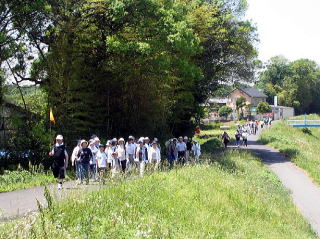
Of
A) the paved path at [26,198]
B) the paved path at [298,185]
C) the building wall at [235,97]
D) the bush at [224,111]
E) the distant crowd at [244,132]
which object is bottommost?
the paved path at [298,185]

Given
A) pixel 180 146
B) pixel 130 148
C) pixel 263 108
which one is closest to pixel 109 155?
pixel 130 148

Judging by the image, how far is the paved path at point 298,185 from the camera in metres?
18.4

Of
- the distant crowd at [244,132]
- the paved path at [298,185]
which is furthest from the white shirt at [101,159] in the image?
the distant crowd at [244,132]

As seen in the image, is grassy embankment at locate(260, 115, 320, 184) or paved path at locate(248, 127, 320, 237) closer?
paved path at locate(248, 127, 320, 237)

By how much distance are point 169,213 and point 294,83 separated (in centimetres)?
9521

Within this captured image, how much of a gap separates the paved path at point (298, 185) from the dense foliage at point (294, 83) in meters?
66.4

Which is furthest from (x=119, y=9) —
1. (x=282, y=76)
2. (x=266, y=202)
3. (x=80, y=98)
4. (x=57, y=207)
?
(x=282, y=76)

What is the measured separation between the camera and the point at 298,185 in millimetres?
24047

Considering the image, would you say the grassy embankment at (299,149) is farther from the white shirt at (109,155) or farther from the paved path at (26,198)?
the paved path at (26,198)

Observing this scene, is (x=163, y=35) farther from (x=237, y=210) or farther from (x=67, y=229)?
(x=67, y=229)

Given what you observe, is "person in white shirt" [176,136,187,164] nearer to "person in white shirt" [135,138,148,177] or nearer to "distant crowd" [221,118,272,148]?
"person in white shirt" [135,138,148,177]

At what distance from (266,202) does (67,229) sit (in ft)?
27.9

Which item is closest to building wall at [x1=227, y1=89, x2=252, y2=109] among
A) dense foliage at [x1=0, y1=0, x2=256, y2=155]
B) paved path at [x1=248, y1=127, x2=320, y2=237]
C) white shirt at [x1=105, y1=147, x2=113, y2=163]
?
paved path at [x1=248, y1=127, x2=320, y2=237]

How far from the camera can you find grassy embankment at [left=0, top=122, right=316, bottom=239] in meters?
8.51
